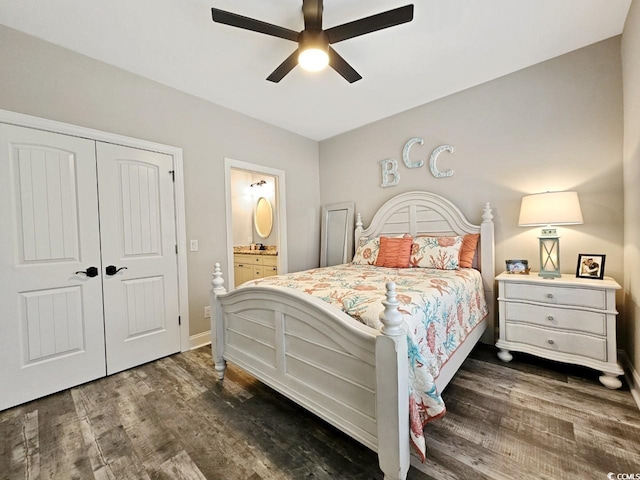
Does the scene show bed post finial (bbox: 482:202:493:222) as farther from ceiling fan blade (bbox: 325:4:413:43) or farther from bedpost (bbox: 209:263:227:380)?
bedpost (bbox: 209:263:227:380)

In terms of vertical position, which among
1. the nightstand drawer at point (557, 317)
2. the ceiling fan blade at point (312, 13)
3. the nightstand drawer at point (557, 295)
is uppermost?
the ceiling fan blade at point (312, 13)

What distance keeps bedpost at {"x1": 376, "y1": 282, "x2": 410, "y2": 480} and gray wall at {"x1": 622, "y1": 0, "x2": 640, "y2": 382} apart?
1.85m

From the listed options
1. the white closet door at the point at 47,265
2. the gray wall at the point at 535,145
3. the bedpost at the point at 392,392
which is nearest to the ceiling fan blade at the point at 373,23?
the bedpost at the point at 392,392

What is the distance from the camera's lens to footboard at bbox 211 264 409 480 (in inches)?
45.4

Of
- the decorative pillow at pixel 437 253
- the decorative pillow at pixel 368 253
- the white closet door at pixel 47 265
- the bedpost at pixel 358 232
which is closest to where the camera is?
the white closet door at pixel 47 265

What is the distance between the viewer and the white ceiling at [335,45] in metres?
1.80

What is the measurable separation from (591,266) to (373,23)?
247 cm

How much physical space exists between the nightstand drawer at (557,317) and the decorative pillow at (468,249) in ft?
1.65

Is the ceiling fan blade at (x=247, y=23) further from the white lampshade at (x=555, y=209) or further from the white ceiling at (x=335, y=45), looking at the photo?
the white lampshade at (x=555, y=209)

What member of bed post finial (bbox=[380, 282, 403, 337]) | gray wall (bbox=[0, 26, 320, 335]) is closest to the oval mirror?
gray wall (bbox=[0, 26, 320, 335])

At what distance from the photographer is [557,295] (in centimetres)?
213

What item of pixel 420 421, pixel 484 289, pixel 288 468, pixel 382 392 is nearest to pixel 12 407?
pixel 288 468

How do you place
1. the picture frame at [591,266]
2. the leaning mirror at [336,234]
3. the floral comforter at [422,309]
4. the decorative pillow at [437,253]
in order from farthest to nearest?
1. the leaning mirror at [336,234]
2. the decorative pillow at [437,253]
3. the picture frame at [591,266]
4. the floral comforter at [422,309]

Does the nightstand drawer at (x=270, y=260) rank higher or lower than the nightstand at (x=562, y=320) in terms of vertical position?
higher
